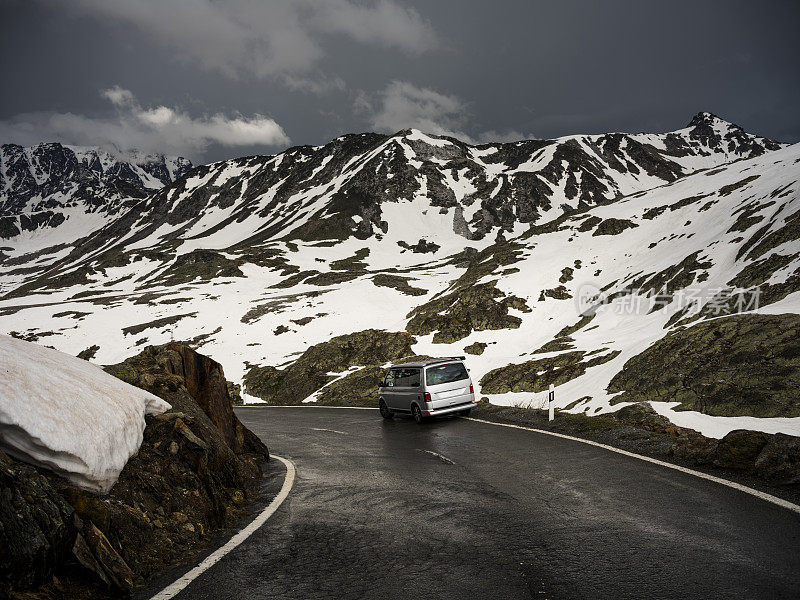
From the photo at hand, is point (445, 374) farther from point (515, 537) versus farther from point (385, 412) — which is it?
point (515, 537)

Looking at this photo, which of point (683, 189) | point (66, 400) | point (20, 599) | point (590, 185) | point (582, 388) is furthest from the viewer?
point (590, 185)

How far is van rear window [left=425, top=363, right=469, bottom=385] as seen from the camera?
16812 mm

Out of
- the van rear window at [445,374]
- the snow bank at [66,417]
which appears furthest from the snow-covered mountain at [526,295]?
the snow bank at [66,417]

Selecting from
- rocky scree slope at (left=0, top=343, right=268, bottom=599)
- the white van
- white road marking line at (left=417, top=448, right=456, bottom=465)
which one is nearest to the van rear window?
the white van

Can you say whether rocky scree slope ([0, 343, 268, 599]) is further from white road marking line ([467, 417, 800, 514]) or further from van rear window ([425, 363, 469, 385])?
van rear window ([425, 363, 469, 385])

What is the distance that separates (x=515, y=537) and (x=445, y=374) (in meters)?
11.3

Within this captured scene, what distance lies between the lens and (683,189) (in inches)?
2958

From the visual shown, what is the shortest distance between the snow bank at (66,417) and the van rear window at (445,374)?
10.6 m

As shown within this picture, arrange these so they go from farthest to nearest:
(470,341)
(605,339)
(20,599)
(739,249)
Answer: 1. (470,341)
2. (739,249)
3. (605,339)
4. (20,599)

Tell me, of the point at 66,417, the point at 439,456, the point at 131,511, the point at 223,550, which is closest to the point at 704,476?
the point at 439,456

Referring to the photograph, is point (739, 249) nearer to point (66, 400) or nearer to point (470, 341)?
point (470, 341)

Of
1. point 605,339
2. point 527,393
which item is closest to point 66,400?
point 527,393

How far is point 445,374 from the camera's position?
16.9 meters

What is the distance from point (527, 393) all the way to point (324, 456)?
1689cm
